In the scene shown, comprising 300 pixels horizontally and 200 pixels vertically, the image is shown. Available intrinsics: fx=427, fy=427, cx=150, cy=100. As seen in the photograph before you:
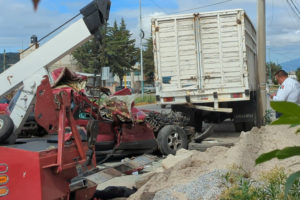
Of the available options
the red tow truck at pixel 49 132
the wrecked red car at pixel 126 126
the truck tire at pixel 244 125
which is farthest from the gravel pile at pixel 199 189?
the truck tire at pixel 244 125

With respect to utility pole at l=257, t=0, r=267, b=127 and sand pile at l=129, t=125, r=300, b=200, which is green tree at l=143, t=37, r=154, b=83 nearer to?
utility pole at l=257, t=0, r=267, b=127

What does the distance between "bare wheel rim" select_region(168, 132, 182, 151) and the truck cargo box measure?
2.51 metres

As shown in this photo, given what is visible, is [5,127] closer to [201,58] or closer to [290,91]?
[290,91]

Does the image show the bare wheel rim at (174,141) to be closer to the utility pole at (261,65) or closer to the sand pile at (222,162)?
the sand pile at (222,162)

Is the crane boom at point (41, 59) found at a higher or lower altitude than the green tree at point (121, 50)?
lower

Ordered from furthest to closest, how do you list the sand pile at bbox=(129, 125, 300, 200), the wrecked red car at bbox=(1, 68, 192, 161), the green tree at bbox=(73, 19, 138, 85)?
the green tree at bbox=(73, 19, 138, 85), the wrecked red car at bbox=(1, 68, 192, 161), the sand pile at bbox=(129, 125, 300, 200)

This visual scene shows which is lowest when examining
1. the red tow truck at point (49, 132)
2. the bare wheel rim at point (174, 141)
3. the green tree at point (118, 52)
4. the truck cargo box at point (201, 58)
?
the bare wheel rim at point (174, 141)

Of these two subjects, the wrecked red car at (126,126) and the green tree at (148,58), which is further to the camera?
the green tree at (148,58)

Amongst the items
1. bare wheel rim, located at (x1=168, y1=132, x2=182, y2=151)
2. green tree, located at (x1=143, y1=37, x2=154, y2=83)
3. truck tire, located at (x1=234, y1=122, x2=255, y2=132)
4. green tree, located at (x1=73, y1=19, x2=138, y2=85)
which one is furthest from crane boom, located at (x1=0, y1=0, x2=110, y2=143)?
green tree, located at (x1=143, y1=37, x2=154, y2=83)

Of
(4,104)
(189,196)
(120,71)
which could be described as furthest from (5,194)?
(120,71)

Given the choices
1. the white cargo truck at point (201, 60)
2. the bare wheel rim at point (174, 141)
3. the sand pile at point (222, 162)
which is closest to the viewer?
the sand pile at point (222, 162)

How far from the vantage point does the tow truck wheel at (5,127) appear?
4376 millimetres

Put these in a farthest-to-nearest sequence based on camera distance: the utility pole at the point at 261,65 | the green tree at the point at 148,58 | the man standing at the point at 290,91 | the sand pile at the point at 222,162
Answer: the green tree at the point at 148,58 < the utility pole at the point at 261,65 < the man standing at the point at 290,91 < the sand pile at the point at 222,162

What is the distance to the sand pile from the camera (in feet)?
17.5
